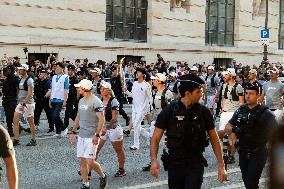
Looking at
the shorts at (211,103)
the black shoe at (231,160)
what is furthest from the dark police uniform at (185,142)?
the shorts at (211,103)

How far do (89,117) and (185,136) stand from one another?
3.22 metres

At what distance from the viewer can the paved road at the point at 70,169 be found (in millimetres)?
8336

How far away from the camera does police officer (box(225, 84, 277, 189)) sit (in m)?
6.07

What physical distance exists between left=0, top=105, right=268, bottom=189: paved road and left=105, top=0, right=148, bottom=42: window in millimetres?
17657

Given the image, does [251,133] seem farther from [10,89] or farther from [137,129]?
[10,89]

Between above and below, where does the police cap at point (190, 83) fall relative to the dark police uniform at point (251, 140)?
above

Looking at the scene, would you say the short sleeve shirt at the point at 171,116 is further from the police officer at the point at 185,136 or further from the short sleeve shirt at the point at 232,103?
the short sleeve shirt at the point at 232,103

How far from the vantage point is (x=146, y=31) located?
31.7m

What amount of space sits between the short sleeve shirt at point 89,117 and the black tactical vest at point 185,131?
306cm

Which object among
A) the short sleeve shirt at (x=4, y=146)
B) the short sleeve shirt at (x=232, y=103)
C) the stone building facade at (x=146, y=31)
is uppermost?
the stone building facade at (x=146, y=31)

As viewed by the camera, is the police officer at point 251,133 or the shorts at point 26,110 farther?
the shorts at point 26,110

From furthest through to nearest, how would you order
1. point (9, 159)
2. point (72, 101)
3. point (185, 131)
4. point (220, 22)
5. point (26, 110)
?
point (220, 22)
point (72, 101)
point (26, 110)
point (185, 131)
point (9, 159)

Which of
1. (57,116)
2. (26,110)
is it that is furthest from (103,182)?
(57,116)

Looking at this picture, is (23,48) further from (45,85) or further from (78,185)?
(78,185)
